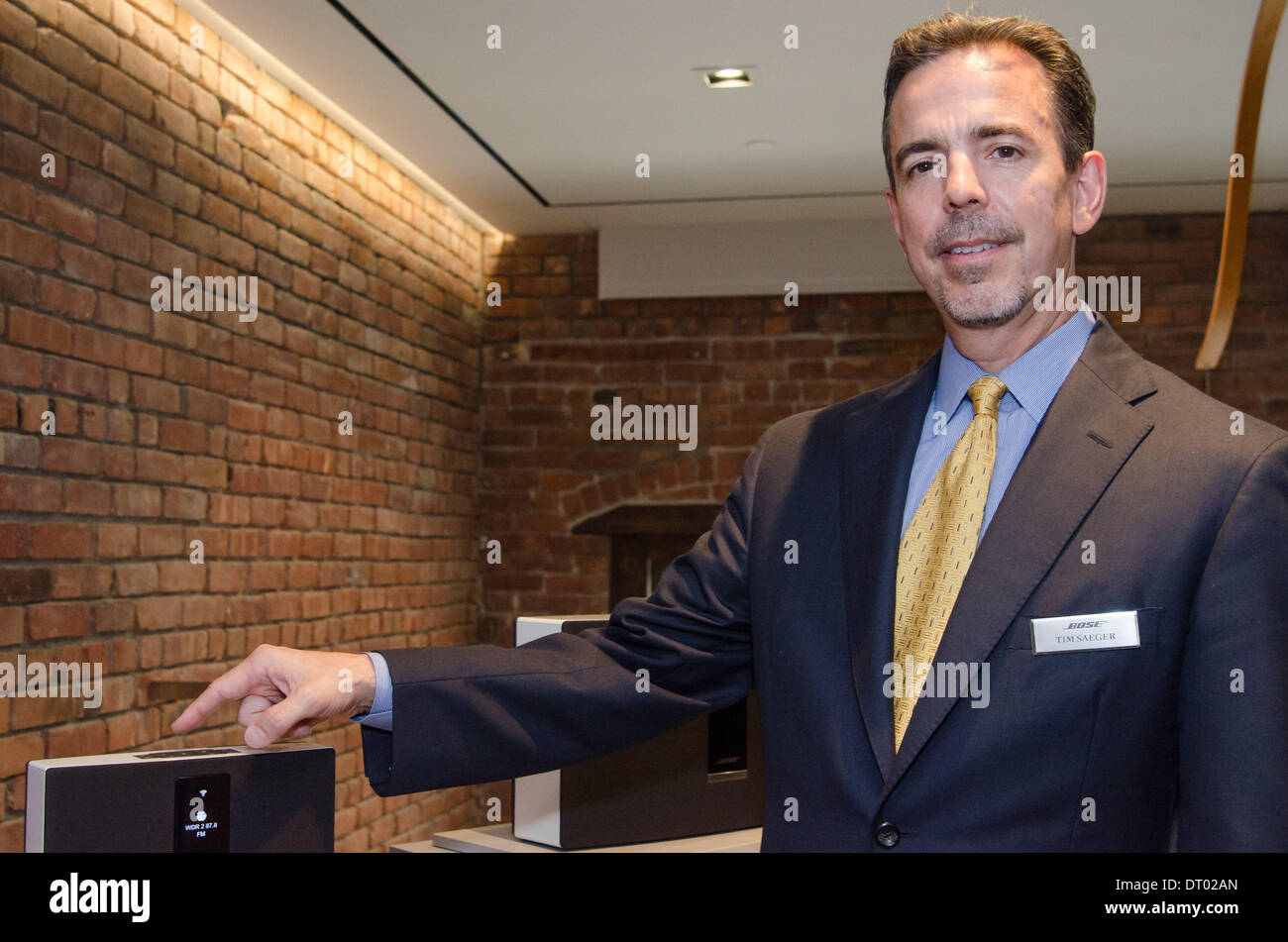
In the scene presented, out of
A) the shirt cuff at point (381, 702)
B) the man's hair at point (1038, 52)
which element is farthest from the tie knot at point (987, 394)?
the shirt cuff at point (381, 702)

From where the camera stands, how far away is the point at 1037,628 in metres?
1.11

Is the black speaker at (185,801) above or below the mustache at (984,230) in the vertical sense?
below

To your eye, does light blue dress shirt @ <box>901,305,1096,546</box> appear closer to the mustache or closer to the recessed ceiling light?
the mustache

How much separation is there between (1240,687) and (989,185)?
0.56 metres

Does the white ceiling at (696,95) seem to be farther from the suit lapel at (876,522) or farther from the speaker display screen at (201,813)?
the speaker display screen at (201,813)

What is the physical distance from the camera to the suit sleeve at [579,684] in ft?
4.02

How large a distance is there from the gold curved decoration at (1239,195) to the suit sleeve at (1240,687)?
1.73m

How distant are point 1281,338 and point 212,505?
415cm

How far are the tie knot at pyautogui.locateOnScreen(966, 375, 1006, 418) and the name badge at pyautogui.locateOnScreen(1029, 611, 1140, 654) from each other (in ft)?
0.86

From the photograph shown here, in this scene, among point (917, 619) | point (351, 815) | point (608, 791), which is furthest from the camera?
point (351, 815)

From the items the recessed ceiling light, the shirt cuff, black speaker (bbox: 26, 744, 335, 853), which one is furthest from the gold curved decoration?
black speaker (bbox: 26, 744, 335, 853)

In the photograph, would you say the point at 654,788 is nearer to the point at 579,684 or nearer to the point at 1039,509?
the point at 579,684
